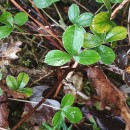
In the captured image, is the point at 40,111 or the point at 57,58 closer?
the point at 57,58

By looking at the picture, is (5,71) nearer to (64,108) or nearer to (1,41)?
(1,41)

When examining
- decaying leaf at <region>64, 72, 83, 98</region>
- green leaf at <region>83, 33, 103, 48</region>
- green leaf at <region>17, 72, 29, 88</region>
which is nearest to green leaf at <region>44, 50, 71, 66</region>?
green leaf at <region>83, 33, 103, 48</region>

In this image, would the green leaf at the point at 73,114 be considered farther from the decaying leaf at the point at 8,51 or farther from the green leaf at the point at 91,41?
the decaying leaf at the point at 8,51

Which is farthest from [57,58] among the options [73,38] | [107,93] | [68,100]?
[107,93]

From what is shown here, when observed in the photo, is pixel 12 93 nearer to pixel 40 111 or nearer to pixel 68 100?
pixel 40 111

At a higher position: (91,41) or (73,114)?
(91,41)

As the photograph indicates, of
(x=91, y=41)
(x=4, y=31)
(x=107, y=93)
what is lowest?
(x=107, y=93)

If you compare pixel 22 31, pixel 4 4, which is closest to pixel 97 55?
pixel 22 31

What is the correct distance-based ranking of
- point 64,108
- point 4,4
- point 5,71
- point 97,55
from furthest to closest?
point 4,4, point 5,71, point 64,108, point 97,55
